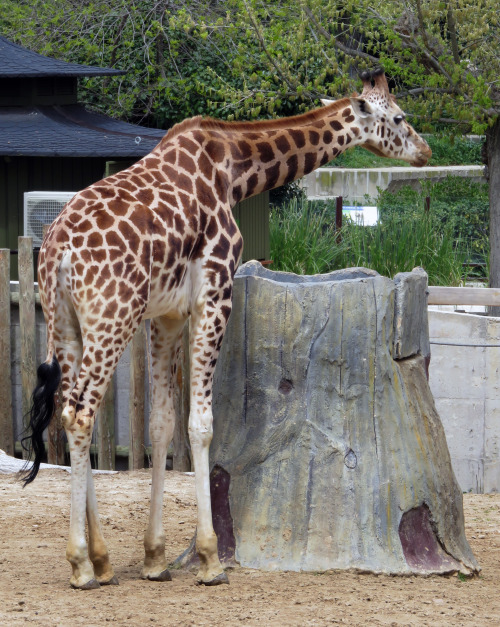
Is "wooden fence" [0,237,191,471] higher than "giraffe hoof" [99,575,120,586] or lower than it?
higher

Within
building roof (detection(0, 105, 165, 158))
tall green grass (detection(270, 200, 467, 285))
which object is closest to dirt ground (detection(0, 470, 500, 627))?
building roof (detection(0, 105, 165, 158))

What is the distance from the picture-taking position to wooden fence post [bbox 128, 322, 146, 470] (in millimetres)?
7828

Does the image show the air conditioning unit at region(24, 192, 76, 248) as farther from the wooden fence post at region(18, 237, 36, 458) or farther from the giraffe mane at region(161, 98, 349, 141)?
the giraffe mane at region(161, 98, 349, 141)

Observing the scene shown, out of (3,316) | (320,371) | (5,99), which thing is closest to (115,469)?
(3,316)

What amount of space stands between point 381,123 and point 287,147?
0.68m

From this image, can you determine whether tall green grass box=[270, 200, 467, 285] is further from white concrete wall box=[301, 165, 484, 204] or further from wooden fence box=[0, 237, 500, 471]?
white concrete wall box=[301, 165, 484, 204]

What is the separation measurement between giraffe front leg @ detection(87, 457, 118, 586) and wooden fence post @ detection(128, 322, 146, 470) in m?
2.72

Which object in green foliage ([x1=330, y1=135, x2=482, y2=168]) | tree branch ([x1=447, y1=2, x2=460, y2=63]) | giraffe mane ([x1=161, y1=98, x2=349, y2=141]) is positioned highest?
green foliage ([x1=330, y1=135, x2=482, y2=168])

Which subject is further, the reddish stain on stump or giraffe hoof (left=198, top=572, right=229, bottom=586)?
the reddish stain on stump

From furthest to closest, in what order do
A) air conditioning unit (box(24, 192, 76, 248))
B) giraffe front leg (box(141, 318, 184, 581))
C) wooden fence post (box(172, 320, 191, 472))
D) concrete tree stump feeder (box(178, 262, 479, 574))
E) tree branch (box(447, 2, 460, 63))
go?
tree branch (box(447, 2, 460, 63)) < air conditioning unit (box(24, 192, 76, 248)) < wooden fence post (box(172, 320, 191, 472)) < giraffe front leg (box(141, 318, 184, 581)) < concrete tree stump feeder (box(178, 262, 479, 574))

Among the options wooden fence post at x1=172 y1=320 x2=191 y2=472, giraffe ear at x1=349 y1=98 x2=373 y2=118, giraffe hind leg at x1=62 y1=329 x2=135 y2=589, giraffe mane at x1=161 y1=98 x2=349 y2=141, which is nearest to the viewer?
giraffe hind leg at x1=62 y1=329 x2=135 y2=589

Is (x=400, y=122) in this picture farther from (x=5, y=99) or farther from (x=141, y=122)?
(x=141, y=122)

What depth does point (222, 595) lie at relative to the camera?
4.94m

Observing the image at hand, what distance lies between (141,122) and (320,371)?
1382 centimetres
